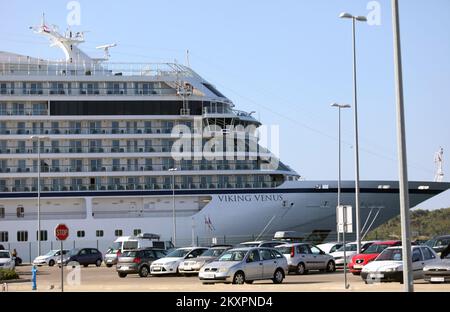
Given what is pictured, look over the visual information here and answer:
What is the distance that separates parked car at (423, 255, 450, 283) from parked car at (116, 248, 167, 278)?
46.6 ft

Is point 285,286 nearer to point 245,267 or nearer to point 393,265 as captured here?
point 245,267

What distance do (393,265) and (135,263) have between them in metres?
13.7

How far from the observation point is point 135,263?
3725 centimetres

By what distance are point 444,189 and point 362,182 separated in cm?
734

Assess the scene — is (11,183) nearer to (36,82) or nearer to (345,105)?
(36,82)

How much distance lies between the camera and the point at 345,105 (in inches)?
1924

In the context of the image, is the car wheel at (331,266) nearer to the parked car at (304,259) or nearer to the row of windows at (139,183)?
the parked car at (304,259)

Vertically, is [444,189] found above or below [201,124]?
below

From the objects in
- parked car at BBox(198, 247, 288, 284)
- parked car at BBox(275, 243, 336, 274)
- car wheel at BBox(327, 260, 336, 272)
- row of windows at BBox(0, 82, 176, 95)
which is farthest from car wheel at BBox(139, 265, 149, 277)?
row of windows at BBox(0, 82, 176, 95)

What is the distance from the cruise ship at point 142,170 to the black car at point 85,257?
8572 mm

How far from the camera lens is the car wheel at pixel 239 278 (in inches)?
1102

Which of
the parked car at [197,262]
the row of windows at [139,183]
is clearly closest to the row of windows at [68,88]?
the row of windows at [139,183]

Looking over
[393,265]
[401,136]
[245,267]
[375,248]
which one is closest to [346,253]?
[375,248]
